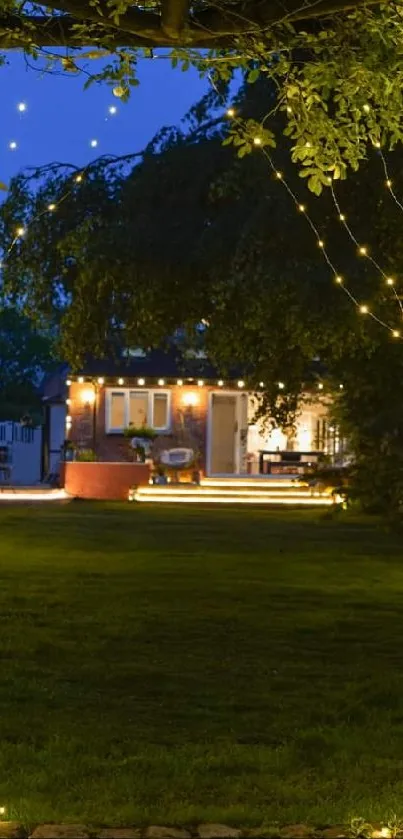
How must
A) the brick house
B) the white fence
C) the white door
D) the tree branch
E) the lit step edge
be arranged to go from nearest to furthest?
the tree branch
the lit step edge
the brick house
the white door
the white fence

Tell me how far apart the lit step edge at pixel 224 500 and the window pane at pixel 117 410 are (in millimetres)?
6303

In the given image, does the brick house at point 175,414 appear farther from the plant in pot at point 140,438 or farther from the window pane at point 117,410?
the plant in pot at point 140,438

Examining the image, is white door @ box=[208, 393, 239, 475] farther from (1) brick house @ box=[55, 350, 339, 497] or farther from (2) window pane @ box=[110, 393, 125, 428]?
(2) window pane @ box=[110, 393, 125, 428]

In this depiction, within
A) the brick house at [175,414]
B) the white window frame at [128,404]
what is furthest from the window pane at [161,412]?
the white window frame at [128,404]

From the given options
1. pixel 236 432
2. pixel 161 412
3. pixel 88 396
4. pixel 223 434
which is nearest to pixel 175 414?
pixel 161 412

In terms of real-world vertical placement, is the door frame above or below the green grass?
above

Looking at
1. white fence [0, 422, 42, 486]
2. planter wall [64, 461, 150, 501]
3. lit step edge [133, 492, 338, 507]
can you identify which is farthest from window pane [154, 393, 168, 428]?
white fence [0, 422, 42, 486]

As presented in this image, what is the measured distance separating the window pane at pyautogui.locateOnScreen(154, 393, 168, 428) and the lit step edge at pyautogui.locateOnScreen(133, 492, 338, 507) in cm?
618

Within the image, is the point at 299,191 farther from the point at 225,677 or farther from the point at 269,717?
the point at 269,717

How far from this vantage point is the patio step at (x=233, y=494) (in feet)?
86.4

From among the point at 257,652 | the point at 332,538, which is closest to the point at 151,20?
the point at 257,652

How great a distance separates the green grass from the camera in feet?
17.7

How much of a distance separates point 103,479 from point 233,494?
9.10ft

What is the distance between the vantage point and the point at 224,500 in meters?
26.4
